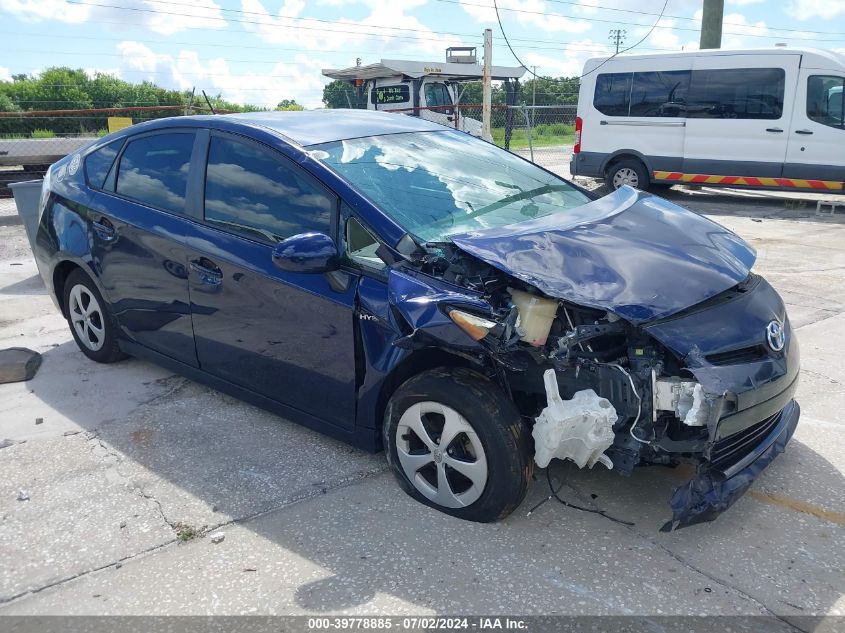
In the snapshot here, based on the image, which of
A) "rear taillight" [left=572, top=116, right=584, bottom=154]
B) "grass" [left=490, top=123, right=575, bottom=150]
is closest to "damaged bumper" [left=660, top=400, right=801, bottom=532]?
"rear taillight" [left=572, top=116, right=584, bottom=154]

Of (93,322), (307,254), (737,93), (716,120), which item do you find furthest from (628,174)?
(307,254)

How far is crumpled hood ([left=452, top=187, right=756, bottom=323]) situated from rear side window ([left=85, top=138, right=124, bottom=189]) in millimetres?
2599

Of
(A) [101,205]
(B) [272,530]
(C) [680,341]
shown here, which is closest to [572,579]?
(C) [680,341]

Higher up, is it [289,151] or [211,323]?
[289,151]

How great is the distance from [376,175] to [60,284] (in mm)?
2692

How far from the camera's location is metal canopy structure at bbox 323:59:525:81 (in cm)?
1681

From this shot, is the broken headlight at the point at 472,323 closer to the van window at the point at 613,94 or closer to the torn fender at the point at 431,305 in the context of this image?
the torn fender at the point at 431,305

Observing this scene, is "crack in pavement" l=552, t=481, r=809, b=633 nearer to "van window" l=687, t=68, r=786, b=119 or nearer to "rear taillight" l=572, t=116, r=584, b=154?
"van window" l=687, t=68, r=786, b=119

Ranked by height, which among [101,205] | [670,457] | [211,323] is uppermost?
[101,205]

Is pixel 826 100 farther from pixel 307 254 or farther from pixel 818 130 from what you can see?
pixel 307 254

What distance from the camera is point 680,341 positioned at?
260 cm

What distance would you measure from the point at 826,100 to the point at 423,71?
9.17 m

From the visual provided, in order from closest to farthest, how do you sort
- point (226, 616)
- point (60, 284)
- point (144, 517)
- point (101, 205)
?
point (226, 616)
point (144, 517)
point (101, 205)
point (60, 284)

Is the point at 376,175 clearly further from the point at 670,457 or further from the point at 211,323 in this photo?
the point at 670,457
